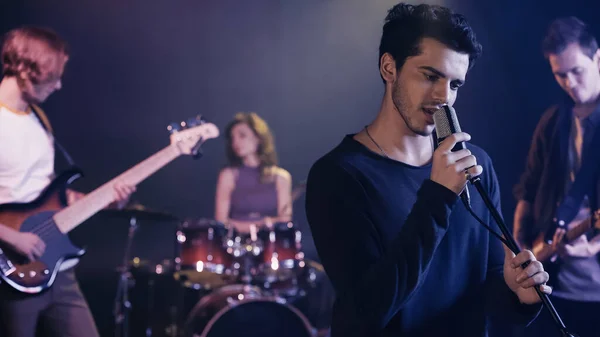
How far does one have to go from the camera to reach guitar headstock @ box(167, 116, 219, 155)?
360 centimetres

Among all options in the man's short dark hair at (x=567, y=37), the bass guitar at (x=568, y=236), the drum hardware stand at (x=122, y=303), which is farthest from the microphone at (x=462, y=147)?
the drum hardware stand at (x=122, y=303)

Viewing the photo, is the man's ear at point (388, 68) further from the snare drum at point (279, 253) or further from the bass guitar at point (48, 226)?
the snare drum at point (279, 253)

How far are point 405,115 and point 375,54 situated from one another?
2.24 metres

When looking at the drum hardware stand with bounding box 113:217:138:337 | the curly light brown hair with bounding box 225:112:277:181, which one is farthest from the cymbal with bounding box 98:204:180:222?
the curly light brown hair with bounding box 225:112:277:181

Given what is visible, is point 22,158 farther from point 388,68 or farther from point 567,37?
point 567,37

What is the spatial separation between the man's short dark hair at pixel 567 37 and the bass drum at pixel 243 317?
203 centimetres

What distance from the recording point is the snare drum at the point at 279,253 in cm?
388

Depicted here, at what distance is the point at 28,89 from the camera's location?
3.31 meters

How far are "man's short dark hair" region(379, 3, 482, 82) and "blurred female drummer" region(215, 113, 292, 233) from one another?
8.40 ft

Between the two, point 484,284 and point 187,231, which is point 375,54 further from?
point 484,284

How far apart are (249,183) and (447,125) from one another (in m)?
2.99

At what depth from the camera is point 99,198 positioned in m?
3.26

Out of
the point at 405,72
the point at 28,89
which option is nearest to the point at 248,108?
the point at 28,89

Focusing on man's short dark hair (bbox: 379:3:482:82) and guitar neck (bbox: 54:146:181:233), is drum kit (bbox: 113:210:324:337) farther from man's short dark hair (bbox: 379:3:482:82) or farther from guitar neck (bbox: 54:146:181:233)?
man's short dark hair (bbox: 379:3:482:82)
